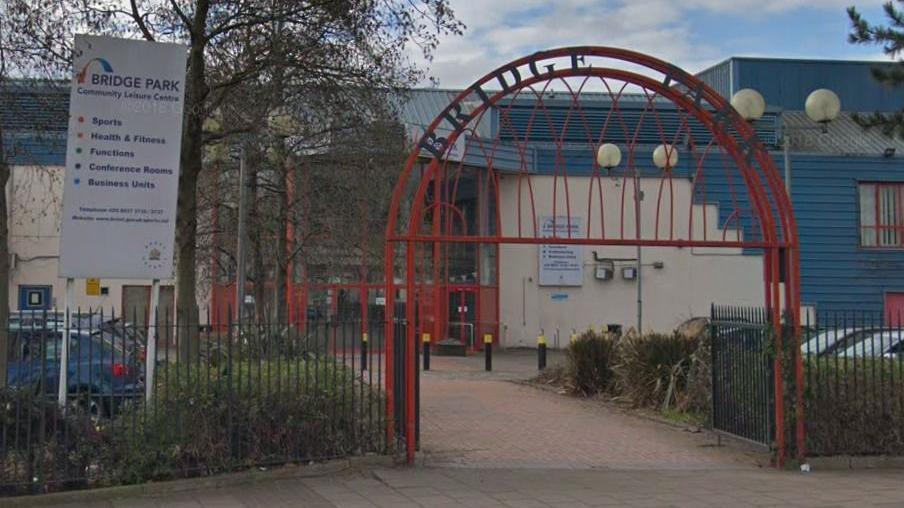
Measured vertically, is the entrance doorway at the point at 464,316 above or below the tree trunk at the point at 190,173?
below

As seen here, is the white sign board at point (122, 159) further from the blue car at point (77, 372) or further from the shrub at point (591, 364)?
the shrub at point (591, 364)

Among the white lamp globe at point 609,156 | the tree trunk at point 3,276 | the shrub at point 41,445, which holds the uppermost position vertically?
the white lamp globe at point 609,156

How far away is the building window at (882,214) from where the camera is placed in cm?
3347

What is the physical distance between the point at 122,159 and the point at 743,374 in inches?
281

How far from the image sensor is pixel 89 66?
8.46 metres

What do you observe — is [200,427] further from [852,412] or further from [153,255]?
[852,412]

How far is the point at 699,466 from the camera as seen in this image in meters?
9.69

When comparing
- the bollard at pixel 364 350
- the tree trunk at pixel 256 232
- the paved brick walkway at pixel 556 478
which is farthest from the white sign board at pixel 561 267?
the bollard at pixel 364 350

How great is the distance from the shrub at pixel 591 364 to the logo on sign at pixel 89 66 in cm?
981

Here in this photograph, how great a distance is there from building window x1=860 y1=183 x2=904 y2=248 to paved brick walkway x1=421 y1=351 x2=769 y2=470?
22.0 m

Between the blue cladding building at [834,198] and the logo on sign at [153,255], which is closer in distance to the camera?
the logo on sign at [153,255]

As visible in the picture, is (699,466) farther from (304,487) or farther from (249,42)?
(249,42)

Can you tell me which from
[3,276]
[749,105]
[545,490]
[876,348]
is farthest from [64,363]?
[749,105]

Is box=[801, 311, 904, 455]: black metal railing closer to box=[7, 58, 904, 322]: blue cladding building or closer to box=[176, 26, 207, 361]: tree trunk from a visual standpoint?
box=[176, 26, 207, 361]: tree trunk
